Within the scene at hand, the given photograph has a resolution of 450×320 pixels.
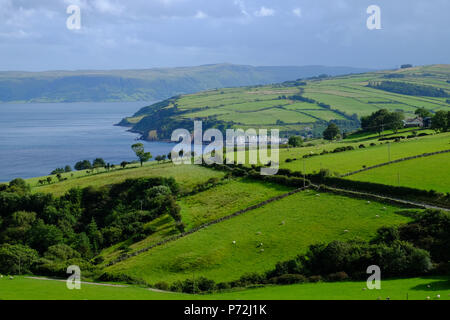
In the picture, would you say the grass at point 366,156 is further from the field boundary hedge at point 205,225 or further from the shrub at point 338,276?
the shrub at point 338,276

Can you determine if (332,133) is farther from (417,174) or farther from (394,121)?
(417,174)

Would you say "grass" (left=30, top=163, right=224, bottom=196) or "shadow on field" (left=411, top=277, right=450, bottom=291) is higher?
"shadow on field" (left=411, top=277, right=450, bottom=291)

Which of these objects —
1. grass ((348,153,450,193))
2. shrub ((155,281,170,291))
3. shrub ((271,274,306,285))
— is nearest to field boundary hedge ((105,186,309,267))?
grass ((348,153,450,193))

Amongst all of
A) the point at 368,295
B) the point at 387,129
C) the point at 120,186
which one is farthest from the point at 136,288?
the point at 387,129

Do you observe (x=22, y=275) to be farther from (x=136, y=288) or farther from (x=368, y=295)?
(x=368, y=295)

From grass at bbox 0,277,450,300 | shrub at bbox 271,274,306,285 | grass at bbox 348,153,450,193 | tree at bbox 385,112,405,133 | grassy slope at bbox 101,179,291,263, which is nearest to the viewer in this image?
grass at bbox 0,277,450,300

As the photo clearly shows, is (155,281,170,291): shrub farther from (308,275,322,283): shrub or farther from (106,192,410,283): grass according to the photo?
(308,275,322,283): shrub
